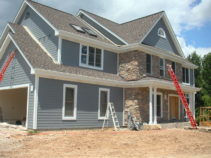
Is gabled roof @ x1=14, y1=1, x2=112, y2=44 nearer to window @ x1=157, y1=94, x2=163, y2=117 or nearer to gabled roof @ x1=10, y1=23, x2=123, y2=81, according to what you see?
gabled roof @ x1=10, y1=23, x2=123, y2=81

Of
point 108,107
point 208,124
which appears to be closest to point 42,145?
point 108,107

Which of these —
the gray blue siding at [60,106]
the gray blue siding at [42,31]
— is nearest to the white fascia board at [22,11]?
the gray blue siding at [42,31]

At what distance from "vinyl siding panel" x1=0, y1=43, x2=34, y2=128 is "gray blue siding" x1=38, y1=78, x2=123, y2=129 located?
607 mm

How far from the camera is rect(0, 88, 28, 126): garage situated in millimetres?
19297

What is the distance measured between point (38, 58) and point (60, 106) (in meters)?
3.01

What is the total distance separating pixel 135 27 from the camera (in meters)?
23.0

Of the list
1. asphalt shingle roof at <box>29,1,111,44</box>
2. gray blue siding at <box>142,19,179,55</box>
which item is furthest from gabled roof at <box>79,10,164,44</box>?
asphalt shingle roof at <box>29,1,111,44</box>

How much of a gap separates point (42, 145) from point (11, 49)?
866 cm

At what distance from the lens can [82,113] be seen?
16.4 m

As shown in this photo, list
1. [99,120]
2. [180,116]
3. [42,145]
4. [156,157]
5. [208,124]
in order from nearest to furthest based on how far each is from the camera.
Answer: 1. [156,157]
2. [42,145]
3. [99,120]
4. [208,124]
5. [180,116]

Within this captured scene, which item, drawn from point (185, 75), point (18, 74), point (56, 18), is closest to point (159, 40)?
point (185, 75)

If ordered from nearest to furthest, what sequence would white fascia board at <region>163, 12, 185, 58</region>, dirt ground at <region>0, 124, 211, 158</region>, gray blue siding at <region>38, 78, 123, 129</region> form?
dirt ground at <region>0, 124, 211, 158</region>, gray blue siding at <region>38, 78, 123, 129</region>, white fascia board at <region>163, 12, 185, 58</region>

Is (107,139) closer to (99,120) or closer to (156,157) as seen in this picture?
(156,157)

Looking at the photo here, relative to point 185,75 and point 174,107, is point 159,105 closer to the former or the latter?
point 174,107
